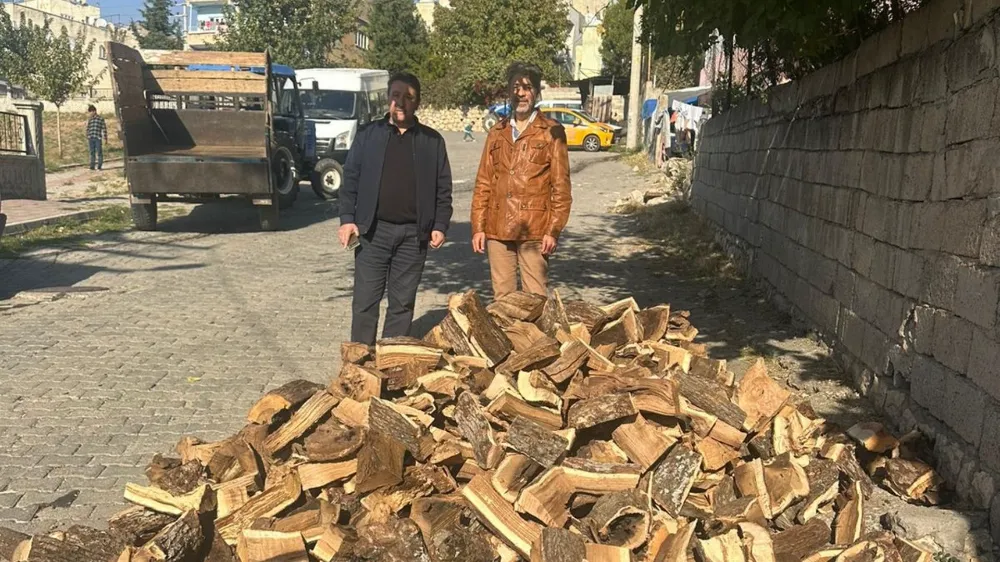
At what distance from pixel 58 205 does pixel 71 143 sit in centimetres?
2183

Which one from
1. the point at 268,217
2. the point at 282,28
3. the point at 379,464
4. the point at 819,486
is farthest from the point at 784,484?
the point at 282,28

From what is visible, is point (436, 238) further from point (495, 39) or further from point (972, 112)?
point (495, 39)

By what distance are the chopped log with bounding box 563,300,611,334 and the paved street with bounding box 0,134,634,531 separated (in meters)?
2.08

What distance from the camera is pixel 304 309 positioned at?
853 centimetres

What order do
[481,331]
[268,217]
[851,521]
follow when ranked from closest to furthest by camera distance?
[851,521]
[481,331]
[268,217]

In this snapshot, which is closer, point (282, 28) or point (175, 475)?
point (175, 475)

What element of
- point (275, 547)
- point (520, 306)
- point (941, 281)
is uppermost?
point (941, 281)

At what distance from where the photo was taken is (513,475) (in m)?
3.52

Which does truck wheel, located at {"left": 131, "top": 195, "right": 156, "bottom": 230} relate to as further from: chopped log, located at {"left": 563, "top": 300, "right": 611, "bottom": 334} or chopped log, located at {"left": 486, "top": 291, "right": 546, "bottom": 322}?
chopped log, located at {"left": 563, "top": 300, "right": 611, "bottom": 334}

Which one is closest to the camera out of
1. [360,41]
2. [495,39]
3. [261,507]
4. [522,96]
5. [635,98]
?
[261,507]

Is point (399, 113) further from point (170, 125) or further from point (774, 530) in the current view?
point (170, 125)

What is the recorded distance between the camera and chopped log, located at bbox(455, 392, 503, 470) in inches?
145

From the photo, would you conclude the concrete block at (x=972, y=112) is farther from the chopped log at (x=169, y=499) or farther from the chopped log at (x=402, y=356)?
the chopped log at (x=169, y=499)

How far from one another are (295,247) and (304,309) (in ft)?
14.6
